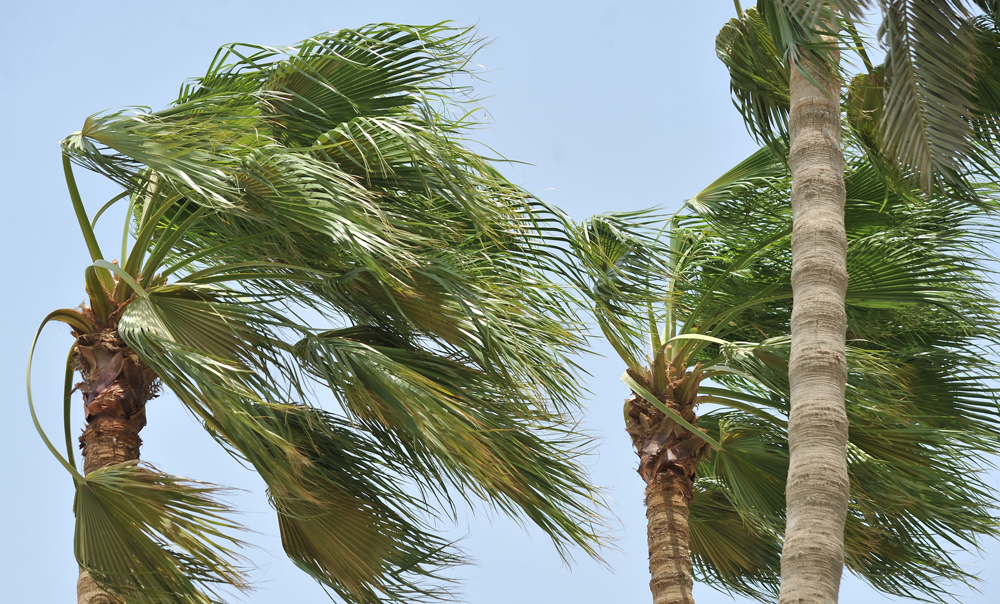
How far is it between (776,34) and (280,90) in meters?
3.08

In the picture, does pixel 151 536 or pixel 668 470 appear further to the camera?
pixel 668 470

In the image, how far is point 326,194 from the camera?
6.01m

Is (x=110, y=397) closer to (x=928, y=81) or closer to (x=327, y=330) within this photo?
(x=327, y=330)

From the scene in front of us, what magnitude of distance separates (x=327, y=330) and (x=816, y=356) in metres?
2.91

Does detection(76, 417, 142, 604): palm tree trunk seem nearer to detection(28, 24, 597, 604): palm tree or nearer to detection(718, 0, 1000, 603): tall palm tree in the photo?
detection(28, 24, 597, 604): palm tree

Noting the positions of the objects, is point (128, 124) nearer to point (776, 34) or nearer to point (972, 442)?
point (776, 34)

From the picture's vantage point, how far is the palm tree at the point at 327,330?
5887mm

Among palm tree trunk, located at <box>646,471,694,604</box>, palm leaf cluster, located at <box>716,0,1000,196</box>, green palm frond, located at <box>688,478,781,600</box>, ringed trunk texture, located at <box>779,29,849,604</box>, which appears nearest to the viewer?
ringed trunk texture, located at <box>779,29,849,604</box>

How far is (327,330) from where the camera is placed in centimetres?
664

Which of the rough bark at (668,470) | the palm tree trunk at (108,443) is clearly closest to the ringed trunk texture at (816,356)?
the rough bark at (668,470)

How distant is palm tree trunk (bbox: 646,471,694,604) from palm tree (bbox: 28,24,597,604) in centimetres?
152

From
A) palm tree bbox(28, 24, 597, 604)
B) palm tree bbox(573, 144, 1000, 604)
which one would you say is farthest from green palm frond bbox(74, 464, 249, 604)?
palm tree bbox(573, 144, 1000, 604)

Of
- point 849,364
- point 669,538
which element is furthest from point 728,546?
point 849,364

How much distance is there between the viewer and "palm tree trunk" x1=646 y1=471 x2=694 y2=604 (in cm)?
765
